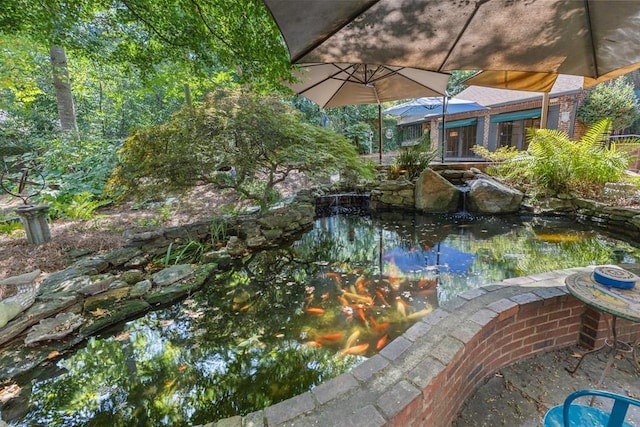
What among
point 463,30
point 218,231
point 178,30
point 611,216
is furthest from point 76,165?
point 611,216

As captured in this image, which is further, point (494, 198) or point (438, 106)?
point (438, 106)

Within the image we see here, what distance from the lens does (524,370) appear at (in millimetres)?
1899

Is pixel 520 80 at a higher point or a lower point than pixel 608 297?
higher

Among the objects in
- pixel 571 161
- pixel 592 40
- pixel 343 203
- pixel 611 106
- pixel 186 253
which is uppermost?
pixel 611 106

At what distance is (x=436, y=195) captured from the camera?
6.25 meters

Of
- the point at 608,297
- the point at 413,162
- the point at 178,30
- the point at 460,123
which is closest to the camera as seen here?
the point at 608,297

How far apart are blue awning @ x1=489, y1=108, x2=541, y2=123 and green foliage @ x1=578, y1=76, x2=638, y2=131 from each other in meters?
1.23

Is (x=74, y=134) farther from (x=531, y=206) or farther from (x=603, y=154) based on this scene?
(x=603, y=154)

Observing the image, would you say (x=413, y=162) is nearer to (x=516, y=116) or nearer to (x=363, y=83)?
(x=363, y=83)

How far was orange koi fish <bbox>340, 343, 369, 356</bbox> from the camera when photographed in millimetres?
2256

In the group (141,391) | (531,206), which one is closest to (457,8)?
(141,391)

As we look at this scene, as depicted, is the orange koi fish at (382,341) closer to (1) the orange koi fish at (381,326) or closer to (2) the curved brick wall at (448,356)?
(1) the orange koi fish at (381,326)

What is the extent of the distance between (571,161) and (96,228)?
28.2ft

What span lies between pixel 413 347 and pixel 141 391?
6.20 feet
